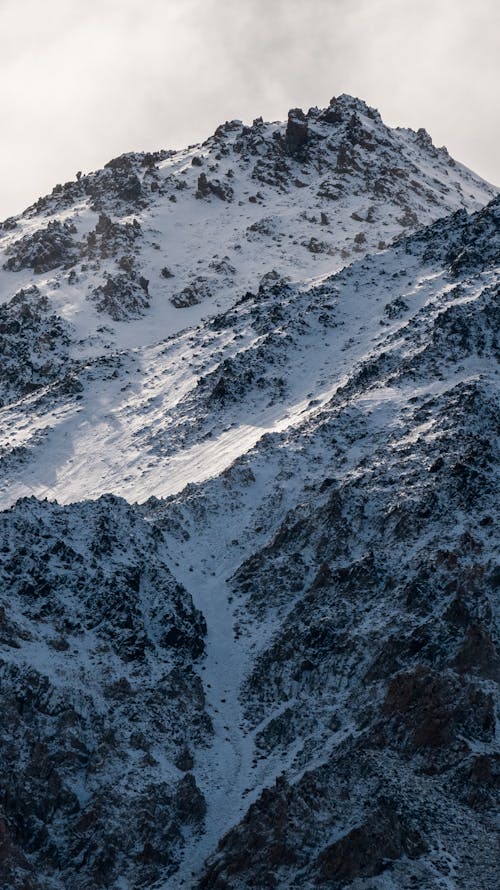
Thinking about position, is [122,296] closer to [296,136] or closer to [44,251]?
[44,251]

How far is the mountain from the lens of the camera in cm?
4603

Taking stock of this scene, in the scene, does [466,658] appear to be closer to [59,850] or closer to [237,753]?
[237,753]

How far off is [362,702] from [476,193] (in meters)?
130

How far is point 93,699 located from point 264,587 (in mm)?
14522

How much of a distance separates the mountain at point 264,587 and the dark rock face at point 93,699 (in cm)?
11

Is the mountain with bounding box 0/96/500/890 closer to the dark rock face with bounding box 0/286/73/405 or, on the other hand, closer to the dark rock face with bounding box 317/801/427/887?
the dark rock face with bounding box 317/801/427/887

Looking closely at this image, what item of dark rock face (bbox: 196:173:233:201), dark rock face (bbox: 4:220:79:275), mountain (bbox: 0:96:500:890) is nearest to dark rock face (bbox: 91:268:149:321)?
mountain (bbox: 0:96:500:890)

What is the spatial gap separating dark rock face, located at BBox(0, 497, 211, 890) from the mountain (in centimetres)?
11

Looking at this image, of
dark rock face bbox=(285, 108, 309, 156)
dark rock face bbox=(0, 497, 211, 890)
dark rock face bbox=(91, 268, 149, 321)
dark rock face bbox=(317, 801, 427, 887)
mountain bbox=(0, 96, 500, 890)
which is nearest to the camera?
dark rock face bbox=(317, 801, 427, 887)

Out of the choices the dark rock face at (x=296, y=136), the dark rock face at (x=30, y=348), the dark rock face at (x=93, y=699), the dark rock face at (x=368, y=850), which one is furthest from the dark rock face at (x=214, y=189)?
the dark rock face at (x=368, y=850)

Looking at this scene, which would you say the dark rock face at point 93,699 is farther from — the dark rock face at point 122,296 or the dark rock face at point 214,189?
the dark rock face at point 214,189

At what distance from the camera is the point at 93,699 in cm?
5259

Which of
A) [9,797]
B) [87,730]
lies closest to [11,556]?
[87,730]

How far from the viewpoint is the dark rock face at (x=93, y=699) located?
152 feet
